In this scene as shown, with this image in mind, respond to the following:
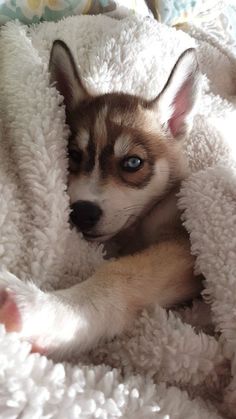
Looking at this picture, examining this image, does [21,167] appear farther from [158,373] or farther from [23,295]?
[158,373]

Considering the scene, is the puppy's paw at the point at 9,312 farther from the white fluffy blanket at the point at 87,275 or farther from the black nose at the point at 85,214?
the black nose at the point at 85,214

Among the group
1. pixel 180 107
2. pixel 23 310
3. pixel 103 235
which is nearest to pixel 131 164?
pixel 103 235

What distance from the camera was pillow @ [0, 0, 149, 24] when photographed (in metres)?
1.60

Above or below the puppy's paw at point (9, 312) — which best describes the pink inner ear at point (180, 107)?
above

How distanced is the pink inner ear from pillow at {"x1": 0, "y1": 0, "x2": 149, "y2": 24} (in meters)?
0.53

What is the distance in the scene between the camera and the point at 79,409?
0.81 m

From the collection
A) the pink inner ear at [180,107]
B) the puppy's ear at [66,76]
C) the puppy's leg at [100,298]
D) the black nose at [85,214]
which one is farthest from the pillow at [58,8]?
the puppy's leg at [100,298]

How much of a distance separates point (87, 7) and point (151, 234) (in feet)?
2.98

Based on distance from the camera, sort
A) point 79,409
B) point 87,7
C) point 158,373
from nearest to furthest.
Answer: point 79,409, point 158,373, point 87,7

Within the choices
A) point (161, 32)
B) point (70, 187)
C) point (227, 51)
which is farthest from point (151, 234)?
point (227, 51)

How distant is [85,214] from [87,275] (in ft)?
0.51

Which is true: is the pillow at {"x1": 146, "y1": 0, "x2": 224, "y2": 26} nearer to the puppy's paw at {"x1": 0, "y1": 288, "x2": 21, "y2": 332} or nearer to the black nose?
the black nose

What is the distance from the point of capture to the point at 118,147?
1431mm

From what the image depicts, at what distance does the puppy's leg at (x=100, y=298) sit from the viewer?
92 cm
